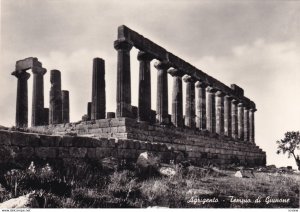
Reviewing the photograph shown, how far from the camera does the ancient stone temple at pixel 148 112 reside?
16.0m

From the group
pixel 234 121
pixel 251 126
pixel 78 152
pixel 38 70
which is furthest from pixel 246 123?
pixel 78 152

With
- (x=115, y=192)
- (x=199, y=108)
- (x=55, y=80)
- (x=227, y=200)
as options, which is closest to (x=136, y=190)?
(x=115, y=192)

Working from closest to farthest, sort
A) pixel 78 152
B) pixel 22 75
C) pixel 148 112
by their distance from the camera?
1. pixel 78 152
2. pixel 148 112
3. pixel 22 75

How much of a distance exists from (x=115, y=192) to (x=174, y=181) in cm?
225

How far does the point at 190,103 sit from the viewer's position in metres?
24.1

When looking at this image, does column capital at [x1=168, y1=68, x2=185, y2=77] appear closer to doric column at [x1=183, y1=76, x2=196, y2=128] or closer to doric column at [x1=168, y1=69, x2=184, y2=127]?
doric column at [x1=168, y1=69, x2=184, y2=127]

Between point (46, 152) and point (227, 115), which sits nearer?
point (46, 152)

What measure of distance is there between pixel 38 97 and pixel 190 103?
957 cm

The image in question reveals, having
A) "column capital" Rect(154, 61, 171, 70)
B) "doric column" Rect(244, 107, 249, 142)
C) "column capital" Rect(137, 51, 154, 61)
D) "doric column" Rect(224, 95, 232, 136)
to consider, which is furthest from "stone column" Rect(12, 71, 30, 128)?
"doric column" Rect(244, 107, 249, 142)

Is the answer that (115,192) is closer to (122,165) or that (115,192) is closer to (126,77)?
(122,165)

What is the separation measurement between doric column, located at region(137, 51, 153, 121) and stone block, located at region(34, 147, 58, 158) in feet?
33.1

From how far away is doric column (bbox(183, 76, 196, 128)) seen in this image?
23.9 m

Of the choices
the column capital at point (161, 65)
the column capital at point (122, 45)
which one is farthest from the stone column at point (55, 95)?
the column capital at point (161, 65)

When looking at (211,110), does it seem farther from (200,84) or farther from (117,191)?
(117,191)
